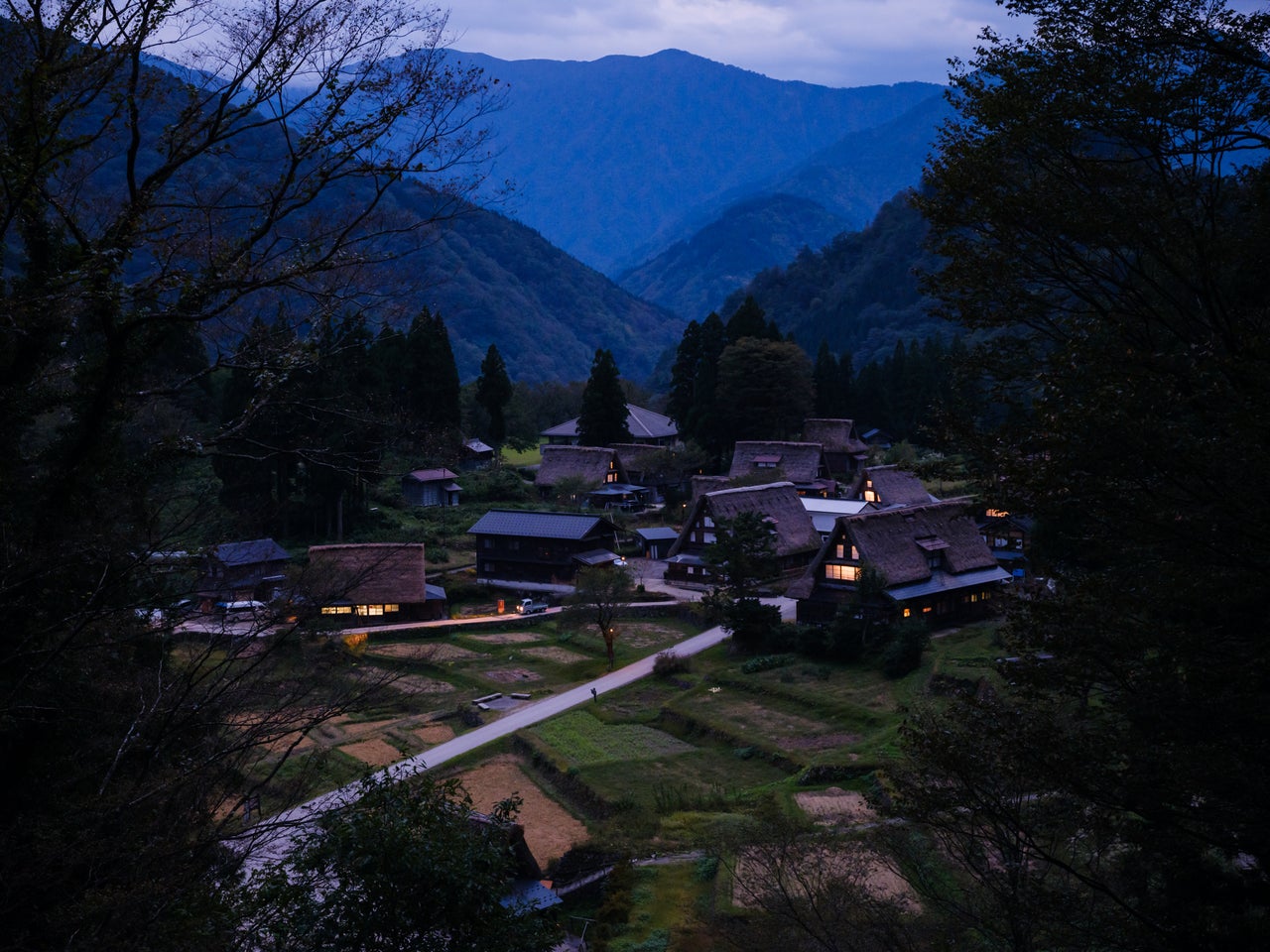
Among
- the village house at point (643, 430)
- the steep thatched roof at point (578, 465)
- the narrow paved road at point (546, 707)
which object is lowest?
the narrow paved road at point (546, 707)

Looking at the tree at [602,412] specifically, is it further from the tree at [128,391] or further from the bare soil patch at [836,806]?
the tree at [128,391]

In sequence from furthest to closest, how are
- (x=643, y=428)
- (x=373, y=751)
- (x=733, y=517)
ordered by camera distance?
(x=643, y=428) → (x=733, y=517) → (x=373, y=751)

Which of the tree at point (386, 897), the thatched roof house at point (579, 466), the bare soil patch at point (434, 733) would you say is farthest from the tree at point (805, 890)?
the thatched roof house at point (579, 466)

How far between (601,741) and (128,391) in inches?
689

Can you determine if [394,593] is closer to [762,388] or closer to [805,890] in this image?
[805,890]

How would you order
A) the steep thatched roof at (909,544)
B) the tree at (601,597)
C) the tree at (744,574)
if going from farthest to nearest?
the tree at (601,597) → the steep thatched roof at (909,544) → the tree at (744,574)

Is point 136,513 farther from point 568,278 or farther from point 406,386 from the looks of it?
point 568,278

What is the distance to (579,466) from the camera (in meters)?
48.4

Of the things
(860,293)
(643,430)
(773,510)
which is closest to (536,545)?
(773,510)

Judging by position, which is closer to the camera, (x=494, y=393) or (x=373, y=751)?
(x=373, y=751)

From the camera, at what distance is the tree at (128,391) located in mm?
5832

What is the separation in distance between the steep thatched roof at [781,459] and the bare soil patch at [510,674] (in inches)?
797

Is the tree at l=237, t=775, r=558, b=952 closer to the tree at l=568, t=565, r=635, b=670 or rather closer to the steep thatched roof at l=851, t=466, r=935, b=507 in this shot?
the tree at l=568, t=565, r=635, b=670

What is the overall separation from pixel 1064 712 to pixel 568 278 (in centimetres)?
11728
